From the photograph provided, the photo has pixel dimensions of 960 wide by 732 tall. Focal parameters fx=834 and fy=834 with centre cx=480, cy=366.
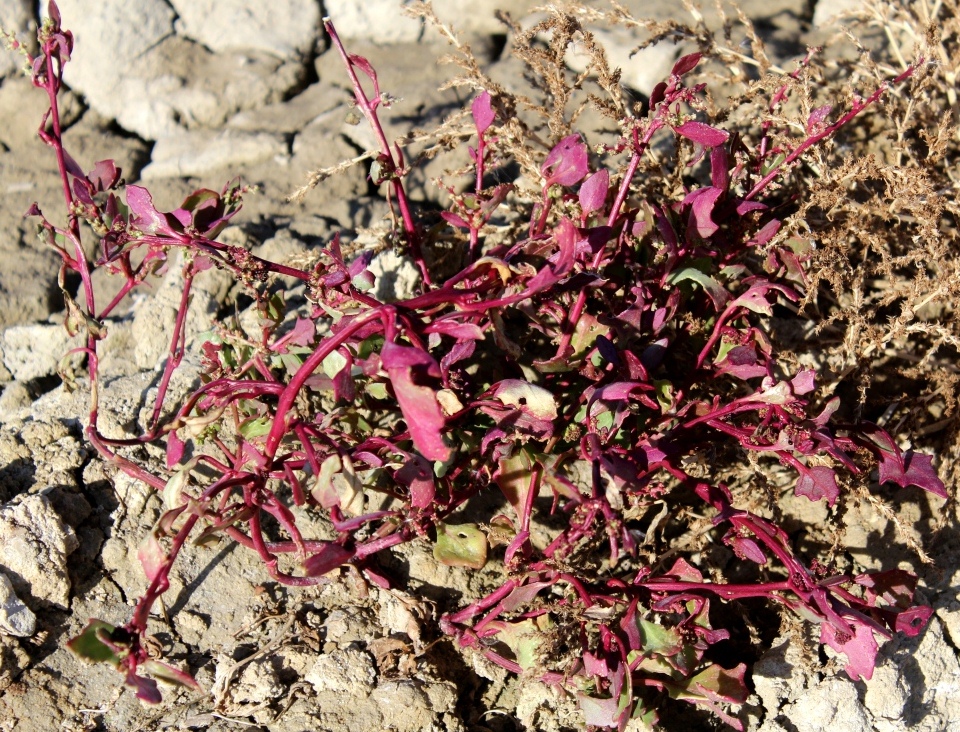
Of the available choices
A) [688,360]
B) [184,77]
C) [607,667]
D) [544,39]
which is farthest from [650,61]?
[607,667]

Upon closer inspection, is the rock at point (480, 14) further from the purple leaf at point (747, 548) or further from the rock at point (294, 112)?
the purple leaf at point (747, 548)

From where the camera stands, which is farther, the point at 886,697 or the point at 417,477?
the point at 886,697

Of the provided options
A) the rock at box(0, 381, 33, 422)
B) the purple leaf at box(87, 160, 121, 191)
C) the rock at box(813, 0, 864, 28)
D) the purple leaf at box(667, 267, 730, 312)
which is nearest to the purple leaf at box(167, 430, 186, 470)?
the purple leaf at box(87, 160, 121, 191)

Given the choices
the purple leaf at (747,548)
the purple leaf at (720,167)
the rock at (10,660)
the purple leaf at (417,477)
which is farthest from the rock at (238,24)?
the purple leaf at (747,548)

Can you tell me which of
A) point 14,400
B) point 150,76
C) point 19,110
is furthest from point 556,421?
point 19,110

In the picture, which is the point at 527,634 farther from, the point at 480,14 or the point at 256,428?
the point at 480,14
